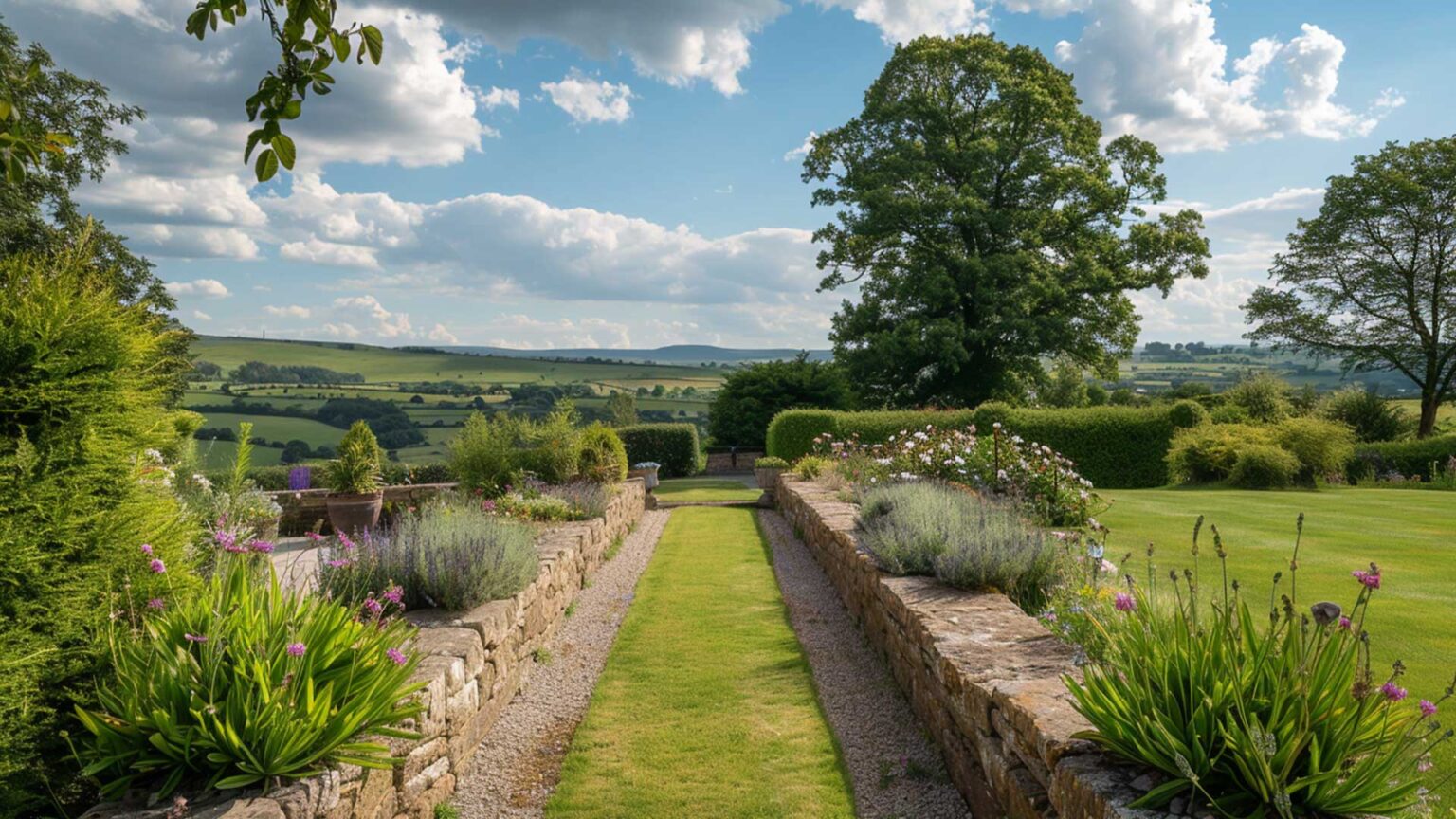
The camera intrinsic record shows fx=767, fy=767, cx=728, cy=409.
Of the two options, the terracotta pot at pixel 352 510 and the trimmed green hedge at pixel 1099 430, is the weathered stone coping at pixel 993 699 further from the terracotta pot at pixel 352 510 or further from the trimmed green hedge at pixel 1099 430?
the trimmed green hedge at pixel 1099 430

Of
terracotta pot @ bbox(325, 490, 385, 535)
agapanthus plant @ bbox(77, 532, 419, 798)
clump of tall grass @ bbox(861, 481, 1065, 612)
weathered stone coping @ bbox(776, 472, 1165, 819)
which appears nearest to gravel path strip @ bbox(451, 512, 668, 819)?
agapanthus plant @ bbox(77, 532, 419, 798)

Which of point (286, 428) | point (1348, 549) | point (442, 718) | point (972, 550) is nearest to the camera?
point (442, 718)

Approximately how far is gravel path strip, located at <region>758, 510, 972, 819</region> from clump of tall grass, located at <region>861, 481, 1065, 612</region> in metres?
0.74

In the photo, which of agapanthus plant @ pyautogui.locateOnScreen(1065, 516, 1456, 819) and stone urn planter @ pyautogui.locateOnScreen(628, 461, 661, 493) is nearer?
agapanthus plant @ pyautogui.locateOnScreen(1065, 516, 1456, 819)

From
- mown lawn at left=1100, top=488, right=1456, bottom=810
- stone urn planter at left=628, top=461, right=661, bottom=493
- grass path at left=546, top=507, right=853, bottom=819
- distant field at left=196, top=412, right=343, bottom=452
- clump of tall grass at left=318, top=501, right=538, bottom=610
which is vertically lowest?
stone urn planter at left=628, top=461, right=661, bottom=493

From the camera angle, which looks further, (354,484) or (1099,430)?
(1099,430)

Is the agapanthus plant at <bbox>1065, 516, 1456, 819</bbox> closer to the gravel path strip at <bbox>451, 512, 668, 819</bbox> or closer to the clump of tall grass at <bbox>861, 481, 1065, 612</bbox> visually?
the clump of tall grass at <bbox>861, 481, 1065, 612</bbox>

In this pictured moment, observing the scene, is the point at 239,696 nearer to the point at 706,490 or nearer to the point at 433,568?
the point at 433,568

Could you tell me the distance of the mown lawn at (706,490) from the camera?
53.8 feet

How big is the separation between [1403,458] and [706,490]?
16.2 m

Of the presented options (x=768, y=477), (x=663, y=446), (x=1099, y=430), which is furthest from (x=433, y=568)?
(x=663, y=446)

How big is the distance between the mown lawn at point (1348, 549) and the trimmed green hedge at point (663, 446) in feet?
41.5

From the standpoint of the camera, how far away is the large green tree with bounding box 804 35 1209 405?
878 inches

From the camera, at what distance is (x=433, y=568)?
4.91 meters
